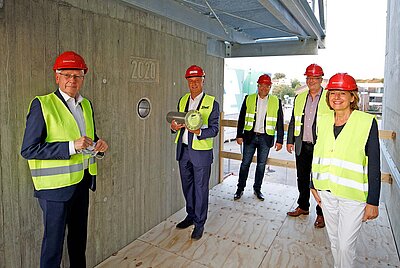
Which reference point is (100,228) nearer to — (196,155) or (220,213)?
(196,155)

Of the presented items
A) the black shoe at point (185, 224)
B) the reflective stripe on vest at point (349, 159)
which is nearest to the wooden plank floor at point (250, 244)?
the black shoe at point (185, 224)

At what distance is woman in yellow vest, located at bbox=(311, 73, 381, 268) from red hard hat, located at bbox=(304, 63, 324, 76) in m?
1.35

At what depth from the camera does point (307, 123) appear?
352 cm

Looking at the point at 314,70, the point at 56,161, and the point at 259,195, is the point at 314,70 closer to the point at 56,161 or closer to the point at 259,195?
the point at 259,195

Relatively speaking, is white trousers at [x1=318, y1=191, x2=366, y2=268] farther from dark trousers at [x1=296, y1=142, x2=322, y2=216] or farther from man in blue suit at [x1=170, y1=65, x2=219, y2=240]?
dark trousers at [x1=296, y1=142, x2=322, y2=216]

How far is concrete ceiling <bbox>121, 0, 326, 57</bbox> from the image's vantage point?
10.2 ft

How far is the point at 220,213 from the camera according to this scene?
3986mm

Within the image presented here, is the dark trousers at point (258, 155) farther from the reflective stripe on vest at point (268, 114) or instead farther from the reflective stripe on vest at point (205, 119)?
the reflective stripe on vest at point (205, 119)

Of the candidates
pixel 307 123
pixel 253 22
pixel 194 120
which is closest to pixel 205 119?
pixel 194 120

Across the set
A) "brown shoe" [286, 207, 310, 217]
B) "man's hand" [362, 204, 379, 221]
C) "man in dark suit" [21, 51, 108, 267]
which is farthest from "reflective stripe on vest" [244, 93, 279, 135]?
Answer: "man in dark suit" [21, 51, 108, 267]

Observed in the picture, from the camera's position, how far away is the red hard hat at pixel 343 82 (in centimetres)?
203

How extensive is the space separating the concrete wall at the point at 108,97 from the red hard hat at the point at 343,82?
6.18 feet

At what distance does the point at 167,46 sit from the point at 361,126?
2.35 metres

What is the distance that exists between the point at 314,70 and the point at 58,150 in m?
2.75
